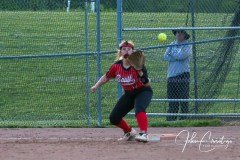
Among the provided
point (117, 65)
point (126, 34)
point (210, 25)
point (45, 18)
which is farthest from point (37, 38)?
point (117, 65)

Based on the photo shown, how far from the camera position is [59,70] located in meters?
16.4

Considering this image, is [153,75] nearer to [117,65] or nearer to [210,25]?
[210,25]

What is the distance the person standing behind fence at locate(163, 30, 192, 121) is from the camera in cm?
1359

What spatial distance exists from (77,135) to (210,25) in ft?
13.0

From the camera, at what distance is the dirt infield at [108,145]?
977 centimetres

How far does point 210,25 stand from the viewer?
14.6 metres

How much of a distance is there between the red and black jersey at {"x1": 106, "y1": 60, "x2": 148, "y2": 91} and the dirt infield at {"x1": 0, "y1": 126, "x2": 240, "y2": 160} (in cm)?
88

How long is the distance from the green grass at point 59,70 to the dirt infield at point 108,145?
0.92m
